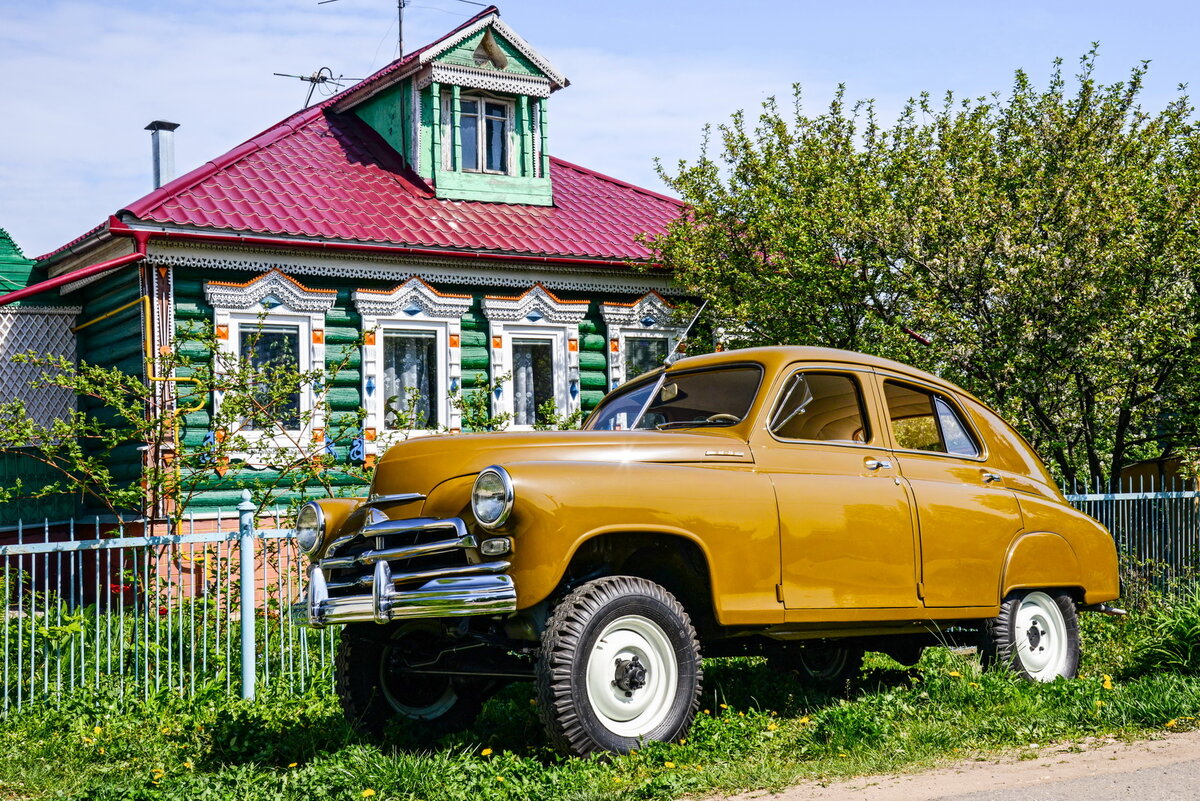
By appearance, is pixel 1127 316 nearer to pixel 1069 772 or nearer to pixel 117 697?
pixel 1069 772

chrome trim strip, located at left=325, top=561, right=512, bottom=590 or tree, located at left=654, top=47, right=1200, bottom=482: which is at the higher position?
tree, located at left=654, top=47, right=1200, bottom=482

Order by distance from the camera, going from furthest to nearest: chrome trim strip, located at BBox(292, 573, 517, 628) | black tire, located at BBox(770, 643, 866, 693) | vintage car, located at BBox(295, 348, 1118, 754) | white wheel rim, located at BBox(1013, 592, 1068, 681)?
black tire, located at BBox(770, 643, 866, 693) → white wheel rim, located at BBox(1013, 592, 1068, 681) → vintage car, located at BBox(295, 348, 1118, 754) → chrome trim strip, located at BBox(292, 573, 517, 628)

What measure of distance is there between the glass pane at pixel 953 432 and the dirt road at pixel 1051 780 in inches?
86.1

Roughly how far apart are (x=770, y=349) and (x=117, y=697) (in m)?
4.52

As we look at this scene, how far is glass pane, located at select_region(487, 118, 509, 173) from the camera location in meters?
16.5

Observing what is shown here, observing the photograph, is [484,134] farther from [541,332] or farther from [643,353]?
[643,353]

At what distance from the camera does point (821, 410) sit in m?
7.03

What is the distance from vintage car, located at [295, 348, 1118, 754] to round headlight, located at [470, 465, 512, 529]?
0.4 inches

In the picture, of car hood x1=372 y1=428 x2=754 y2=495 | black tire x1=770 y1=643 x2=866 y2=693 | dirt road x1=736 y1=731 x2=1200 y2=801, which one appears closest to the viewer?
dirt road x1=736 y1=731 x2=1200 y2=801

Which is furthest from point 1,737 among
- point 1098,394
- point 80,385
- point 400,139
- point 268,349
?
point 400,139

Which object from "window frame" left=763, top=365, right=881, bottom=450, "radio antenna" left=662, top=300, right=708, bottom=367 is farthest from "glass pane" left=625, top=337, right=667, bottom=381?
"window frame" left=763, top=365, right=881, bottom=450

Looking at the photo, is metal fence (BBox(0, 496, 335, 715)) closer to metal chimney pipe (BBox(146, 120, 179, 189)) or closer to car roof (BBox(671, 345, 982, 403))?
car roof (BBox(671, 345, 982, 403))

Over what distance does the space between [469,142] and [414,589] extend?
1160 centimetres

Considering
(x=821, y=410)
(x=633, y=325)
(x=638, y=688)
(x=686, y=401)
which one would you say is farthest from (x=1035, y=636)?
(x=633, y=325)
